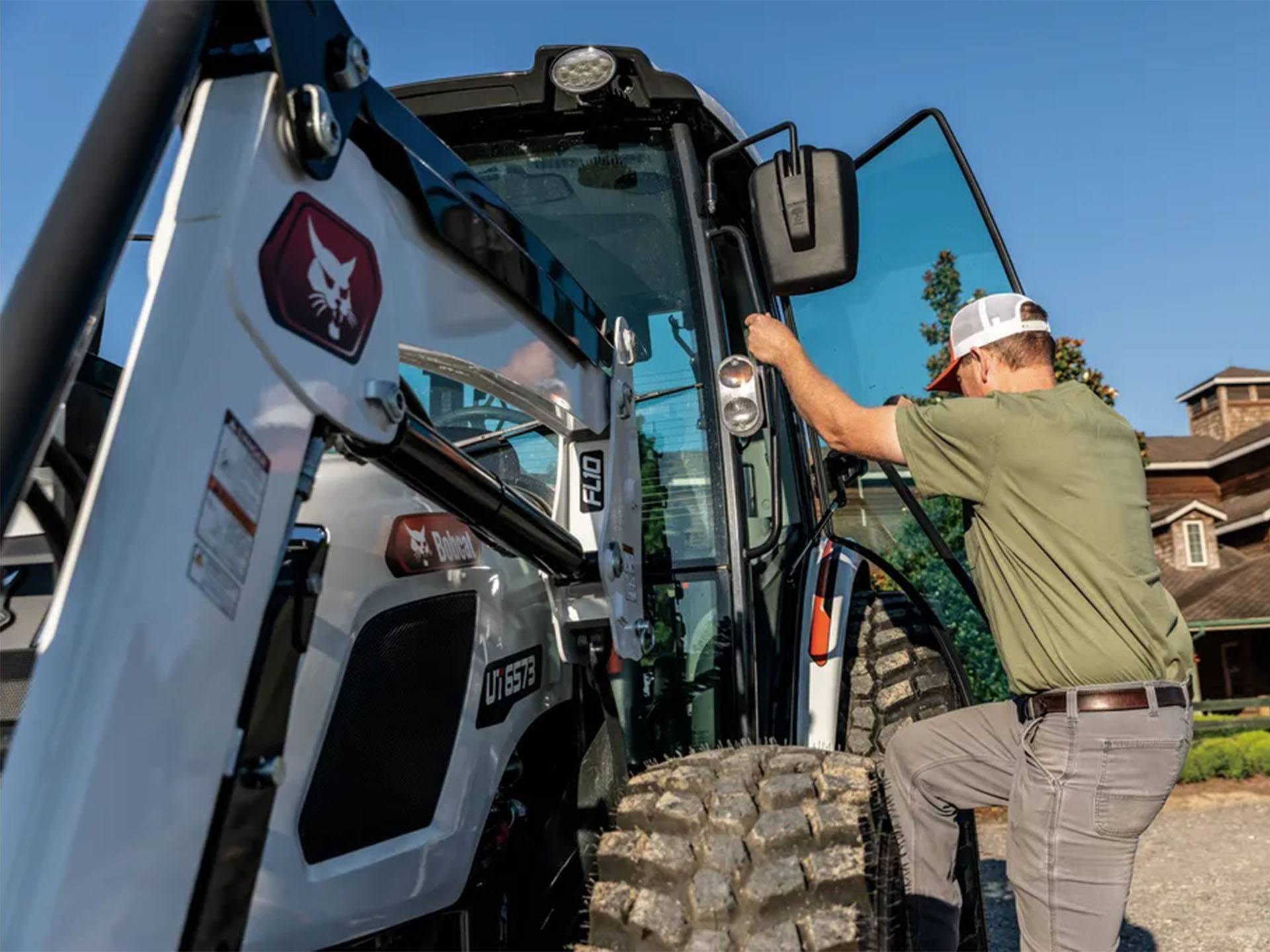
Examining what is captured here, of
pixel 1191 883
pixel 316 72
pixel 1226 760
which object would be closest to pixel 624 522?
pixel 316 72

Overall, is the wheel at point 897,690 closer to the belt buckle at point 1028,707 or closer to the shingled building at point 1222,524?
the belt buckle at point 1028,707

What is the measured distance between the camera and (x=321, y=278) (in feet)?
5.41

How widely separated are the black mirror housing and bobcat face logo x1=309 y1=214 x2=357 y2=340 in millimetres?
1126

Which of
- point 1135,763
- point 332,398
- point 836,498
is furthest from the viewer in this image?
point 836,498

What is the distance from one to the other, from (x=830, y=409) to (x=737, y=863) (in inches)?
43.8

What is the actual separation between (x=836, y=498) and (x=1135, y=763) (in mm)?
1309

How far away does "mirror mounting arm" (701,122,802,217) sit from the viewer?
2.58 metres

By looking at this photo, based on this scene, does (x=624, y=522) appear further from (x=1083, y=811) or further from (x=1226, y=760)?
(x=1226, y=760)

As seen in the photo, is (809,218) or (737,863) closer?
(737,863)

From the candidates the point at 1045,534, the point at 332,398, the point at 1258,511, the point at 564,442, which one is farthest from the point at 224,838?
the point at 1258,511

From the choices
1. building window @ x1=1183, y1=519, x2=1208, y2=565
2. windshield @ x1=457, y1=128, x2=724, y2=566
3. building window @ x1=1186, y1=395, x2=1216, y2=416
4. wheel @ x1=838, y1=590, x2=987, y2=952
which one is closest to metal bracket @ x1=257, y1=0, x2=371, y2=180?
windshield @ x1=457, y1=128, x2=724, y2=566

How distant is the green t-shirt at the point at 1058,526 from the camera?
2625mm

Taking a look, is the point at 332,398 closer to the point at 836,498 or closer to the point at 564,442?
the point at 564,442

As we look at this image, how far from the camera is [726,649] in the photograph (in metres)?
3.00
